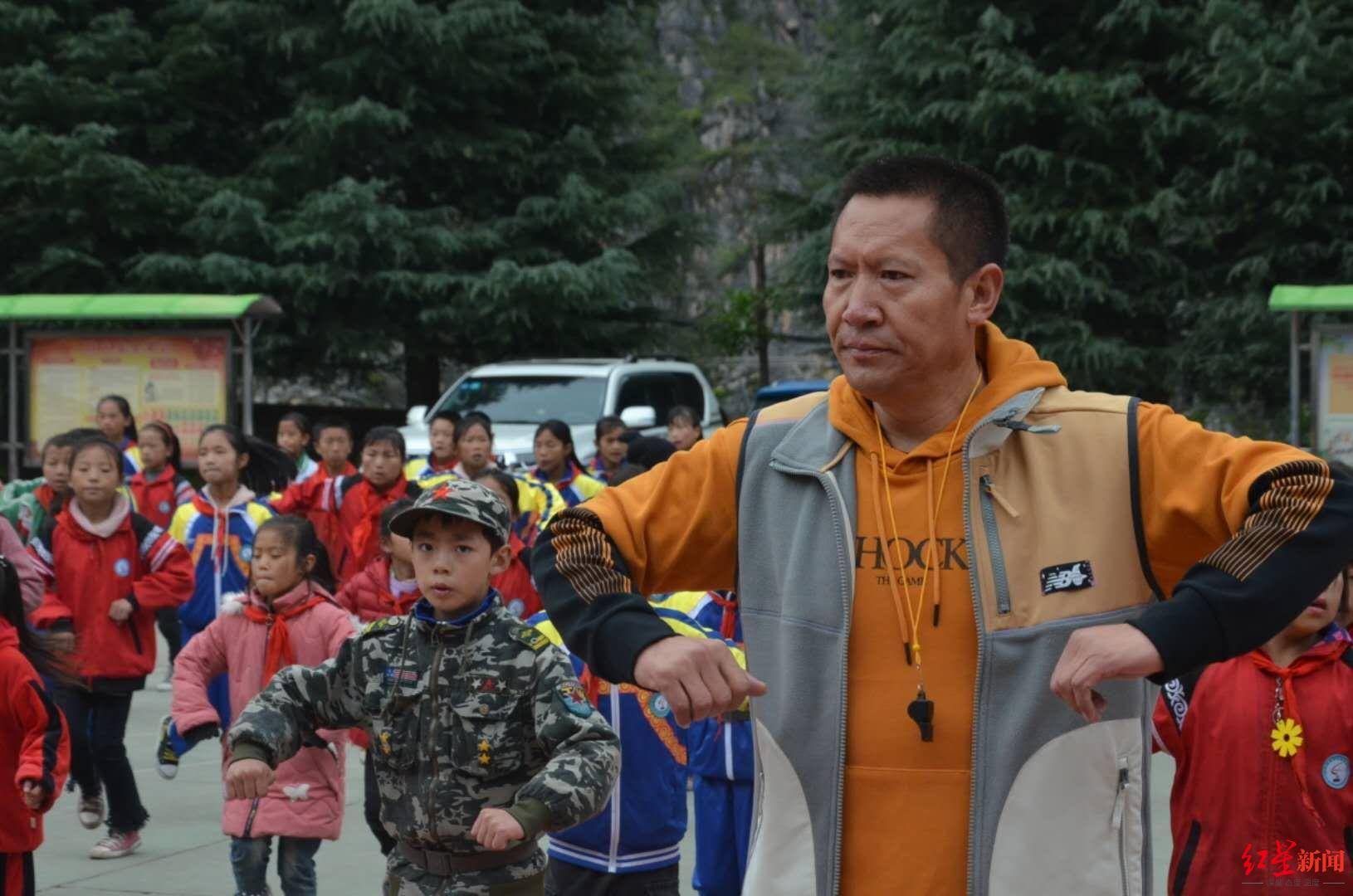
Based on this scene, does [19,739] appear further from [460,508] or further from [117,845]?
[117,845]

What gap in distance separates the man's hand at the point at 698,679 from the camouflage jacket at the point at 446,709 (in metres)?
1.92

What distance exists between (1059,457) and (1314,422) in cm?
1374

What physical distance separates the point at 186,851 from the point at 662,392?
11.0 meters

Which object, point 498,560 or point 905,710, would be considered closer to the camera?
point 905,710

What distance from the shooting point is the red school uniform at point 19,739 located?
5.35 meters

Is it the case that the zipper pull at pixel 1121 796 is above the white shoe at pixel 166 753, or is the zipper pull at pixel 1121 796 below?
above

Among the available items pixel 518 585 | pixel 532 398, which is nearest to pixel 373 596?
pixel 518 585

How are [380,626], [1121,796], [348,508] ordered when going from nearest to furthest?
[1121,796], [380,626], [348,508]

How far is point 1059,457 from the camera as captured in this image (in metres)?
2.75

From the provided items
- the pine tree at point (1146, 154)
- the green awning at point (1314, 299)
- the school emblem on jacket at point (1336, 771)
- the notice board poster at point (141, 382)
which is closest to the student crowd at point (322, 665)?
the school emblem on jacket at point (1336, 771)

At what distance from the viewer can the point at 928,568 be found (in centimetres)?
273

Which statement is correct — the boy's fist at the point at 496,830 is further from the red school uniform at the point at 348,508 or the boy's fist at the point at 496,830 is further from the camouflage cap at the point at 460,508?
the red school uniform at the point at 348,508

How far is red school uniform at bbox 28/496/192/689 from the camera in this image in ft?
26.8

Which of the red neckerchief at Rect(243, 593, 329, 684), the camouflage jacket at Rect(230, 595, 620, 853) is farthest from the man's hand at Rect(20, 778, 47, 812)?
the red neckerchief at Rect(243, 593, 329, 684)
